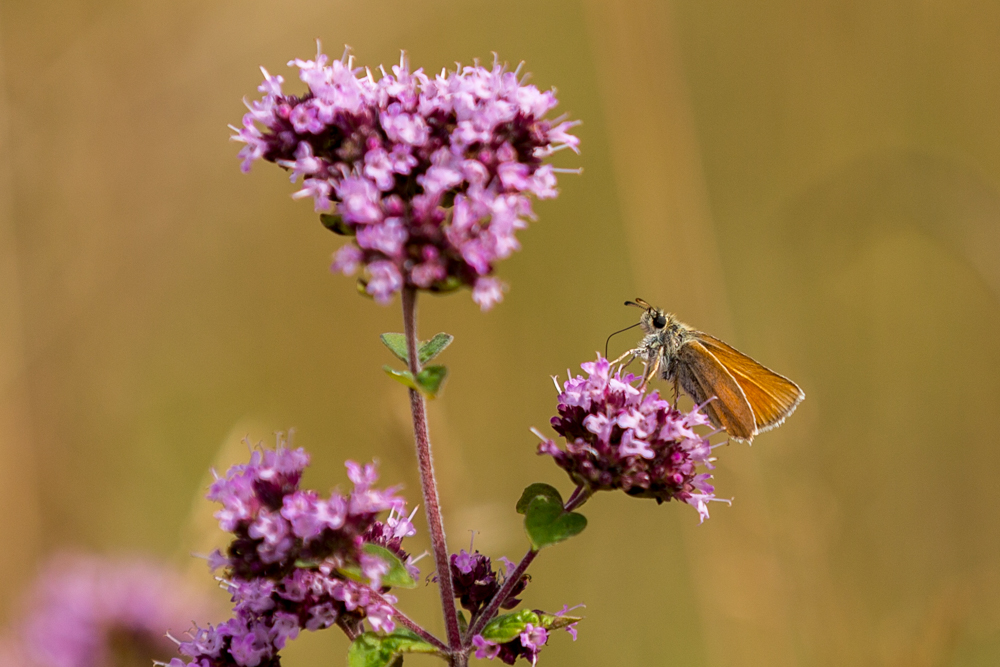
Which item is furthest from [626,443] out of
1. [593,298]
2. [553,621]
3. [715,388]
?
[593,298]

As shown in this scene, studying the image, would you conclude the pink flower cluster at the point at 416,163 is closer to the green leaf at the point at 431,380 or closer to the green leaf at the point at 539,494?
the green leaf at the point at 431,380

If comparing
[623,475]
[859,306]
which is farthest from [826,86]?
[623,475]

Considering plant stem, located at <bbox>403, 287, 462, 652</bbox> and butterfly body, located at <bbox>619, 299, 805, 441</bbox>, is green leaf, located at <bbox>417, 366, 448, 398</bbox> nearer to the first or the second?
plant stem, located at <bbox>403, 287, 462, 652</bbox>

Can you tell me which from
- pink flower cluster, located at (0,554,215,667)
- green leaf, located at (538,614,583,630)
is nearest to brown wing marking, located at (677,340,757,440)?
green leaf, located at (538,614,583,630)

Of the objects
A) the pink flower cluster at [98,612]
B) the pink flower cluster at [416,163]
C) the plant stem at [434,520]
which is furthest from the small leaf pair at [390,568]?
the pink flower cluster at [98,612]

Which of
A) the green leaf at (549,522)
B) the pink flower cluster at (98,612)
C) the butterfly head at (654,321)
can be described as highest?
the butterfly head at (654,321)
